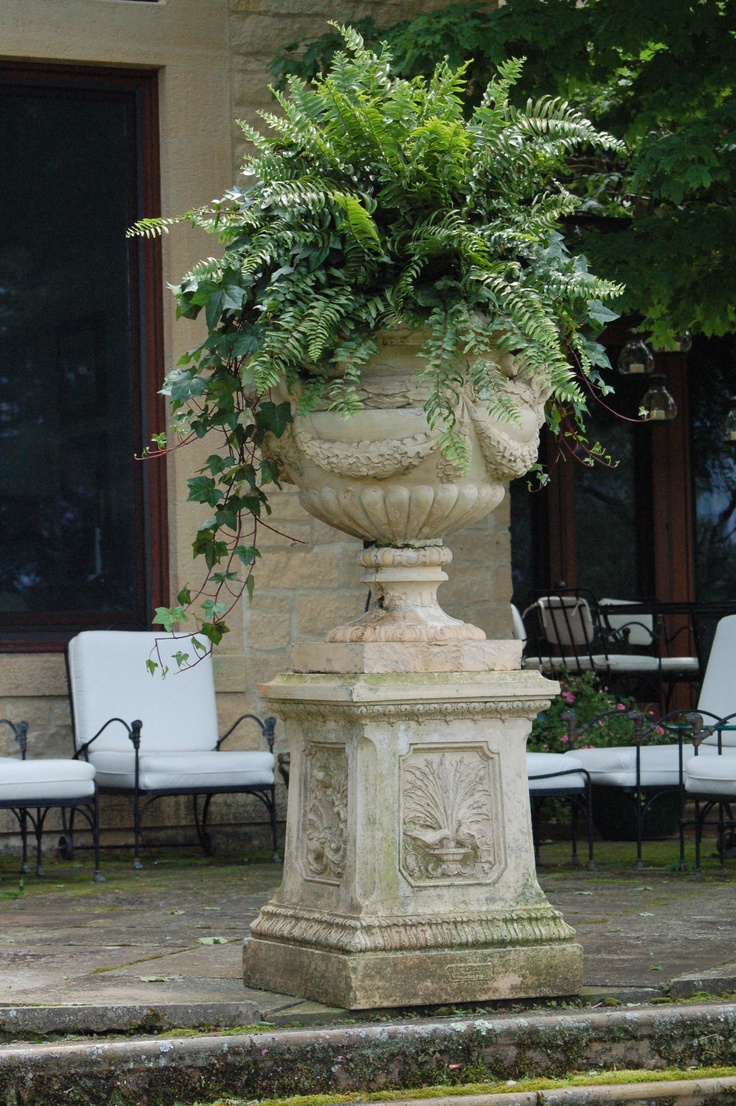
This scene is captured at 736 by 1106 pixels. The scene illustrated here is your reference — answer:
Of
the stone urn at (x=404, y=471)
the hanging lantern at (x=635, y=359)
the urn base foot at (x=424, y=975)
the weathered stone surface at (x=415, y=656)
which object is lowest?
the urn base foot at (x=424, y=975)

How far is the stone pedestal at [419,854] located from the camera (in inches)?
142

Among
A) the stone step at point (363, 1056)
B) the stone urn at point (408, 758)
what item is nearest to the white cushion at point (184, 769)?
the stone urn at point (408, 758)

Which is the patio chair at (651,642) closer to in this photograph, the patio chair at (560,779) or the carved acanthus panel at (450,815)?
the patio chair at (560,779)

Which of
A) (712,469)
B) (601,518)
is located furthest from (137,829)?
(712,469)

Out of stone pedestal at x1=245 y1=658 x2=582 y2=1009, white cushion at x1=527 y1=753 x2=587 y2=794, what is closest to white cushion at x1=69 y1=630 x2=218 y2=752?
white cushion at x1=527 y1=753 x2=587 y2=794

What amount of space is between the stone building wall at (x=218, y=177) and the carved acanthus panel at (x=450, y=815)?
131 inches

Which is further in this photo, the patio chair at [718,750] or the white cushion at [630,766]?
the white cushion at [630,766]

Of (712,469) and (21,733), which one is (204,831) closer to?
(21,733)

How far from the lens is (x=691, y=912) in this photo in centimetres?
503

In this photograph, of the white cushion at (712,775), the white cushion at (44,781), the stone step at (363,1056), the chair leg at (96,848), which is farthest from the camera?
the chair leg at (96,848)

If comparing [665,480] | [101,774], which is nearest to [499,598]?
[101,774]

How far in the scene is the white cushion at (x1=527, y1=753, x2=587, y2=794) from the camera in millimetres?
6188

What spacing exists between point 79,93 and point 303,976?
4.76m

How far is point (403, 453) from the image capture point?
3.67 meters
